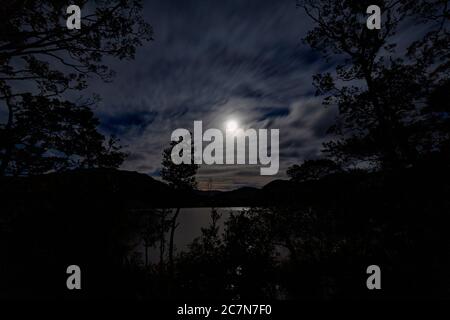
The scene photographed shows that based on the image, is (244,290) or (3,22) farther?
(244,290)

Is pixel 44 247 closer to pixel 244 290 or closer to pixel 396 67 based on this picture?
pixel 244 290

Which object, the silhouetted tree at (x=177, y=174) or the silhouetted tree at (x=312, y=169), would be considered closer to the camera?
the silhouetted tree at (x=312, y=169)

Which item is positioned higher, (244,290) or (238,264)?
(238,264)

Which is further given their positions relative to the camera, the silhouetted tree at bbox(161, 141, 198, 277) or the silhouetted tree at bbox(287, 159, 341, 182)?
the silhouetted tree at bbox(161, 141, 198, 277)

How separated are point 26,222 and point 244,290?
14.2m

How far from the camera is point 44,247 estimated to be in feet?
49.1

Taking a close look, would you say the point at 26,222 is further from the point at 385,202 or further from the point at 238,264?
the point at 385,202

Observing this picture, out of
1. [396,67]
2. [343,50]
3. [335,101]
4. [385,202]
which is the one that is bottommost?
[385,202]

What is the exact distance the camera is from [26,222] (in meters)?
13.8

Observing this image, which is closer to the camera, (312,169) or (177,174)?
(312,169)
